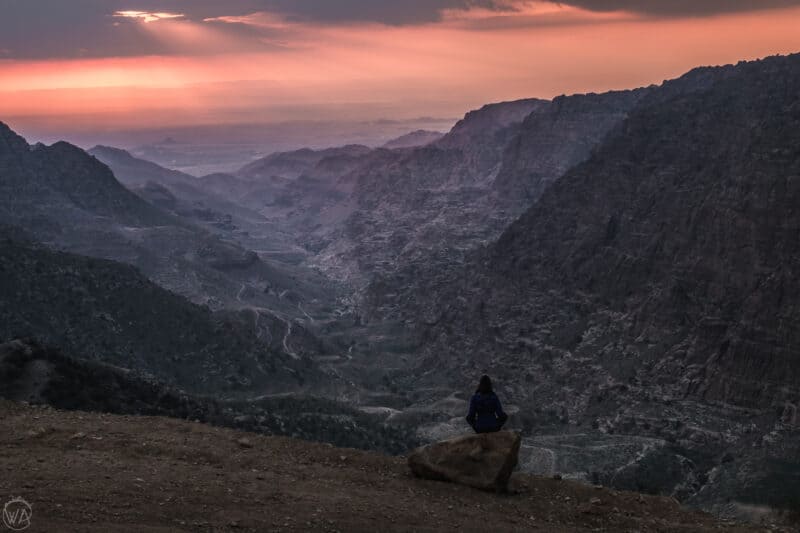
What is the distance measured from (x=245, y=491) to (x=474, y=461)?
19.8ft

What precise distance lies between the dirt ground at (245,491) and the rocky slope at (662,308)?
37.2 m

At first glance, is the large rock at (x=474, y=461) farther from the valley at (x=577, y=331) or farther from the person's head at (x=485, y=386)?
the valley at (x=577, y=331)

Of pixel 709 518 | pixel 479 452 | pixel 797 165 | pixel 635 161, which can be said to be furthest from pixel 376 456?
pixel 635 161

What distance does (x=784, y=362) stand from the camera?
281 ft

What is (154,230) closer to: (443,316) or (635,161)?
(443,316)

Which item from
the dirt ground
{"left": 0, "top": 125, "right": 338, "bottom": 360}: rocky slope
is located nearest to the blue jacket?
the dirt ground

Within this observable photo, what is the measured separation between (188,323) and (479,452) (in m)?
87.8

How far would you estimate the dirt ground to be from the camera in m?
16.7

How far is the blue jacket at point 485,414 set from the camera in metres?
21.3

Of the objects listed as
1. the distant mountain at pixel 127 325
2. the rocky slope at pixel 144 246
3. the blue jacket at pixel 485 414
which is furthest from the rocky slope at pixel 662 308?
the blue jacket at pixel 485 414

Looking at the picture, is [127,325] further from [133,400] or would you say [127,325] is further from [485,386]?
[485,386]

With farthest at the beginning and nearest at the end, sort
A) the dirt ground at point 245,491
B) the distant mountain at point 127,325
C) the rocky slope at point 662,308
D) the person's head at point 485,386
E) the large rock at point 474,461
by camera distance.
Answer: the distant mountain at point 127,325
the rocky slope at point 662,308
the person's head at point 485,386
the large rock at point 474,461
the dirt ground at point 245,491

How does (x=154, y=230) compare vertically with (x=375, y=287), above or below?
above

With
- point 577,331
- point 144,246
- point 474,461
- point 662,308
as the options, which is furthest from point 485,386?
point 144,246
